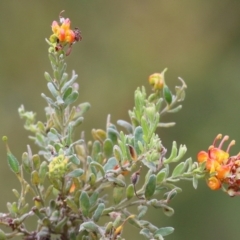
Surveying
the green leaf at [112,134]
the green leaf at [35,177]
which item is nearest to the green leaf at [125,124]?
the green leaf at [112,134]

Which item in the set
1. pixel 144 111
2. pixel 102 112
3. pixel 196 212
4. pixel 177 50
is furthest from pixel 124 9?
pixel 144 111

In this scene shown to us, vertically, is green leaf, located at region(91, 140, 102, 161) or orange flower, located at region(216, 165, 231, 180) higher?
green leaf, located at region(91, 140, 102, 161)

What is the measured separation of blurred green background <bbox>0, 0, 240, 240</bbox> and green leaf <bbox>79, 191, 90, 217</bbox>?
91 cm

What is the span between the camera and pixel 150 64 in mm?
1415

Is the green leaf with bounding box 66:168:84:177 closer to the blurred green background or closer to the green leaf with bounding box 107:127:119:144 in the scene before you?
the green leaf with bounding box 107:127:119:144

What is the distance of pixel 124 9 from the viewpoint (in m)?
1.41

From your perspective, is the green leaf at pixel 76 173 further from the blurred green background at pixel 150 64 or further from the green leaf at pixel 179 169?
the blurred green background at pixel 150 64

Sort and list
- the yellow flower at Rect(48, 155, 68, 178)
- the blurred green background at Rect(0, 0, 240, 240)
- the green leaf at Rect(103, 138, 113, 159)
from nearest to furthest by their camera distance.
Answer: the yellow flower at Rect(48, 155, 68, 178)
the green leaf at Rect(103, 138, 113, 159)
the blurred green background at Rect(0, 0, 240, 240)

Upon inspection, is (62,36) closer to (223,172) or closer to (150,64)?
(223,172)

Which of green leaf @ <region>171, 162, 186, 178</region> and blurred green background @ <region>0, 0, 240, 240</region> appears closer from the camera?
green leaf @ <region>171, 162, 186, 178</region>

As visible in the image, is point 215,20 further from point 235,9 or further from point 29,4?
point 29,4

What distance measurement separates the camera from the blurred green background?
53.3 inches

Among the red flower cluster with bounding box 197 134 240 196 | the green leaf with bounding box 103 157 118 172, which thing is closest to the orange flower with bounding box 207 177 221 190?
the red flower cluster with bounding box 197 134 240 196

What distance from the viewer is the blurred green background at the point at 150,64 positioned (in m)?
1.35
